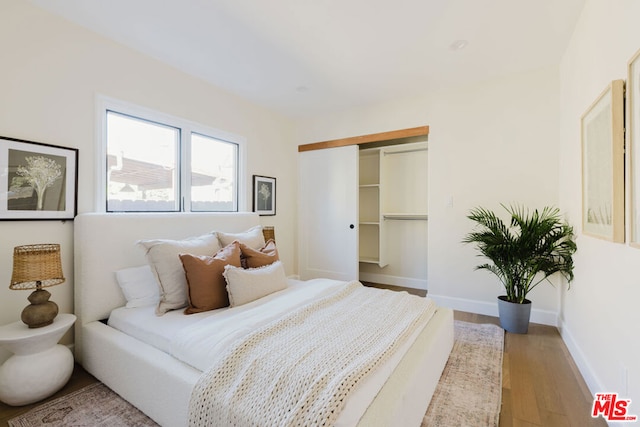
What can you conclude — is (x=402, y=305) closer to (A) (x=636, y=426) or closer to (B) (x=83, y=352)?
(A) (x=636, y=426)

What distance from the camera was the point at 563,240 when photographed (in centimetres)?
257

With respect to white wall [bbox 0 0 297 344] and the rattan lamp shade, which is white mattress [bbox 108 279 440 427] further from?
white wall [bbox 0 0 297 344]

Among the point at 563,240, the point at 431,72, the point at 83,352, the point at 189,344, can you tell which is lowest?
the point at 83,352

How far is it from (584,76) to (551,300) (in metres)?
2.01

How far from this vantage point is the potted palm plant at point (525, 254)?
2.39 meters

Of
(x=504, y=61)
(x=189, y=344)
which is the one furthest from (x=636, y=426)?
(x=504, y=61)

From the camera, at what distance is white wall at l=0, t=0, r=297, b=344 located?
1.84 m

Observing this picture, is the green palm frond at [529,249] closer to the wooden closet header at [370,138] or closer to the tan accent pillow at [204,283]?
the wooden closet header at [370,138]

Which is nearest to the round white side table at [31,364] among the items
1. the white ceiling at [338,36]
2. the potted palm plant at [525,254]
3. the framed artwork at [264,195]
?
the white ceiling at [338,36]

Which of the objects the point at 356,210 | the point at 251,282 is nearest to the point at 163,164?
the point at 251,282

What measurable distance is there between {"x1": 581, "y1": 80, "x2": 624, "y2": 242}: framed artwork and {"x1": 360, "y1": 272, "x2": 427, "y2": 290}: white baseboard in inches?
93.4

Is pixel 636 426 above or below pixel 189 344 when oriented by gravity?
below

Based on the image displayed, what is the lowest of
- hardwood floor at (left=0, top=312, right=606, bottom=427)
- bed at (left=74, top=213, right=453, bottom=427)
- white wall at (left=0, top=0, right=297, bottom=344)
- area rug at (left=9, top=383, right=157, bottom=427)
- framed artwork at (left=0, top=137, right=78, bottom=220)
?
area rug at (left=9, top=383, right=157, bottom=427)

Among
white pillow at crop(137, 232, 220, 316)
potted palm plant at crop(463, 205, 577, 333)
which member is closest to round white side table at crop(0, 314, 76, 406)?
white pillow at crop(137, 232, 220, 316)
